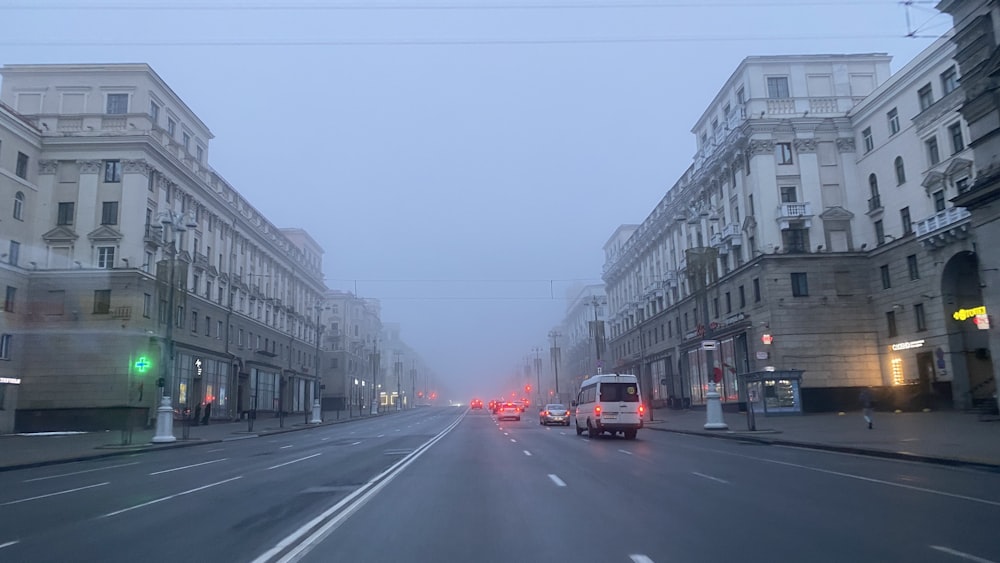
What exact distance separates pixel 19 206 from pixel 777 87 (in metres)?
47.3

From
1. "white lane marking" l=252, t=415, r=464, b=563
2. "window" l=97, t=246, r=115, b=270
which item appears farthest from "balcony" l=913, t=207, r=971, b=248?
"window" l=97, t=246, r=115, b=270

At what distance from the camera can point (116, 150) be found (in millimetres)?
44625

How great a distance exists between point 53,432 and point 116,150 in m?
17.2

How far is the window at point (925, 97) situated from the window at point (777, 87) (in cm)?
893

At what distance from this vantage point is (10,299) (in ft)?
130

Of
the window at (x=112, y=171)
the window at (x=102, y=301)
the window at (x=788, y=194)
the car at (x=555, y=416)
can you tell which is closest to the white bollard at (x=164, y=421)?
the window at (x=102, y=301)

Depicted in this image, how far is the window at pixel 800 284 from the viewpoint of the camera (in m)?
44.1

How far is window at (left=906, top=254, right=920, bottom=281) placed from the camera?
39844 mm

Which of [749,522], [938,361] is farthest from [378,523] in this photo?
[938,361]

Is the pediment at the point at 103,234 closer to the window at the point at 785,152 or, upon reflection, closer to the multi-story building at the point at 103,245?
the multi-story building at the point at 103,245

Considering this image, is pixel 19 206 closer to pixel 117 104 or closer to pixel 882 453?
pixel 117 104

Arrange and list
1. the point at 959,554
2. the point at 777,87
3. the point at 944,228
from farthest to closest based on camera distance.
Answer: the point at 777,87
the point at 944,228
the point at 959,554

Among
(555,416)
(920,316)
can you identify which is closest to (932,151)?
(920,316)

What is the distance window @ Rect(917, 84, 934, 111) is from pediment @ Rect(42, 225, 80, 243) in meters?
49.4
